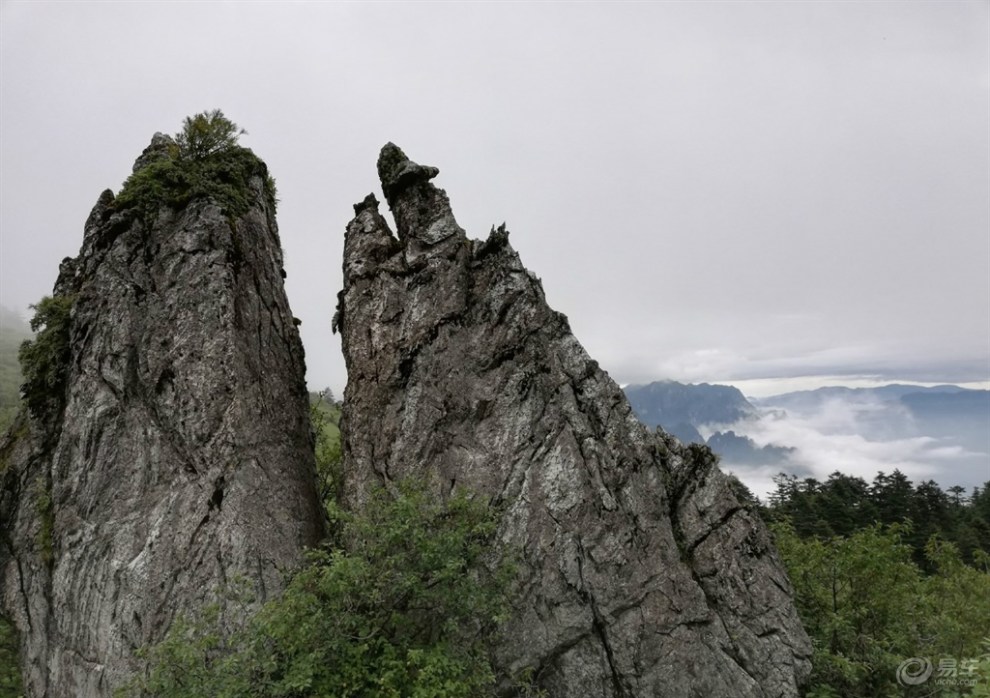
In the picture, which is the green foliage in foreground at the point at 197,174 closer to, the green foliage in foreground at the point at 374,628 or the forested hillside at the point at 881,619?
the green foliage in foreground at the point at 374,628

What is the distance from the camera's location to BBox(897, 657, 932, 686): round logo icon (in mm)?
20000

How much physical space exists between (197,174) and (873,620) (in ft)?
130

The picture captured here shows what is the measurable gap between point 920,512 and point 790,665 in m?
86.1

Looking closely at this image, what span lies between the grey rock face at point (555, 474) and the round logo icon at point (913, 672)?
13.1 ft

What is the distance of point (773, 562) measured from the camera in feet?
70.4

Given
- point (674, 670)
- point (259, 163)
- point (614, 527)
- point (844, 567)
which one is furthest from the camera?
point (259, 163)

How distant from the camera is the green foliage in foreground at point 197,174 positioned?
2380 cm

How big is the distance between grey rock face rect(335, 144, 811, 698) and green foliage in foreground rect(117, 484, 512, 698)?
308cm

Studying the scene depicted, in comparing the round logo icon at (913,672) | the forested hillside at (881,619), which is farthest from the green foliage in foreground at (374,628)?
the round logo icon at (913,672)

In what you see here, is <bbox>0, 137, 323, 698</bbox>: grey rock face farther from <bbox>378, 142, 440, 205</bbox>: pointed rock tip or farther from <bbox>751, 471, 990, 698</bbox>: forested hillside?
<bbox>751, 471, 990, 698</bbox>: forested hillside

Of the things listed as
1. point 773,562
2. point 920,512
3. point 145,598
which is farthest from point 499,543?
point 920,512

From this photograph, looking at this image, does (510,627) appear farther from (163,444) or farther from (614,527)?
(163,444)

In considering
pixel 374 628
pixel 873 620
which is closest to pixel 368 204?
pixel 374 628

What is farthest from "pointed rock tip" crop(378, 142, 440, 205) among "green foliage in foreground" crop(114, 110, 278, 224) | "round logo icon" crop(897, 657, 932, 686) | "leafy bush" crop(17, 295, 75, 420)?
"round logo icon" crop(897, 657, 932, 686)
